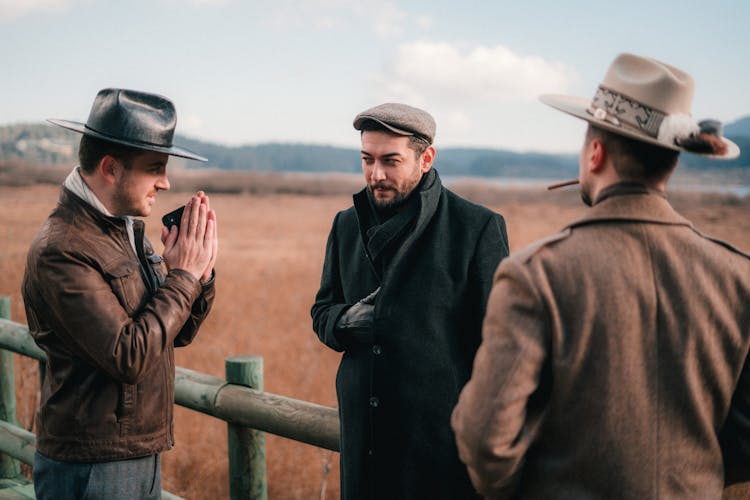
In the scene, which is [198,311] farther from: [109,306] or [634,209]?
[634,209]

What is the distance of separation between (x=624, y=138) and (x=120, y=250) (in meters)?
1.52

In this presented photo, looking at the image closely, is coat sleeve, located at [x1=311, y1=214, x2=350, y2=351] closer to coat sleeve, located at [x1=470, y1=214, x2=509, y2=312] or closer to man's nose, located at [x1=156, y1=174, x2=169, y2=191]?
coat sleeve, located at [x1=470, y1=214, x2=509, y2=312]

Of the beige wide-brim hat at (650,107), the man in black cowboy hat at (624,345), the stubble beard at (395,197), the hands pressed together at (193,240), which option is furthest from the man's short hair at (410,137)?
the man in black cowboy hat at (624,345)

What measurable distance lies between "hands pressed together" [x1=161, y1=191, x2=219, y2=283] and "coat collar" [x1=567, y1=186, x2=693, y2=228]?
1217mm

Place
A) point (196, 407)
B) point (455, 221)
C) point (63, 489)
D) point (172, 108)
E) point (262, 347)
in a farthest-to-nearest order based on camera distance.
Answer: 1. point (262, 347)
2. point (196, 407)
3. point (455, 221)
4. point (172, 108)
5. point (63, 489)

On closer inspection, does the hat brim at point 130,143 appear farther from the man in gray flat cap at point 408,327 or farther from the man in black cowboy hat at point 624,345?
the man in black cowboy hat at point 624,345

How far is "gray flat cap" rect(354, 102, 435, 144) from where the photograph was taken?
8.40 feet

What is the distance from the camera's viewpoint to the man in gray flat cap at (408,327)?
235 centimetres

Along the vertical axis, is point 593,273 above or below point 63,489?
above

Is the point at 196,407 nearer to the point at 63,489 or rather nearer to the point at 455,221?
the point at 63,489

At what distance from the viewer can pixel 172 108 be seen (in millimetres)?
2326

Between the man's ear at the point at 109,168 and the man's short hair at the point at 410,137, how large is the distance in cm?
91

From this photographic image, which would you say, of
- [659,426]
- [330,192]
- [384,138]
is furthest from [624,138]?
[330,192]

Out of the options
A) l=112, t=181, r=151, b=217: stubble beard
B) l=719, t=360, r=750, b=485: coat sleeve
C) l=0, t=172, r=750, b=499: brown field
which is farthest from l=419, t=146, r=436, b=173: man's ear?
l=0, t=172, r=750, b=499: brown field
